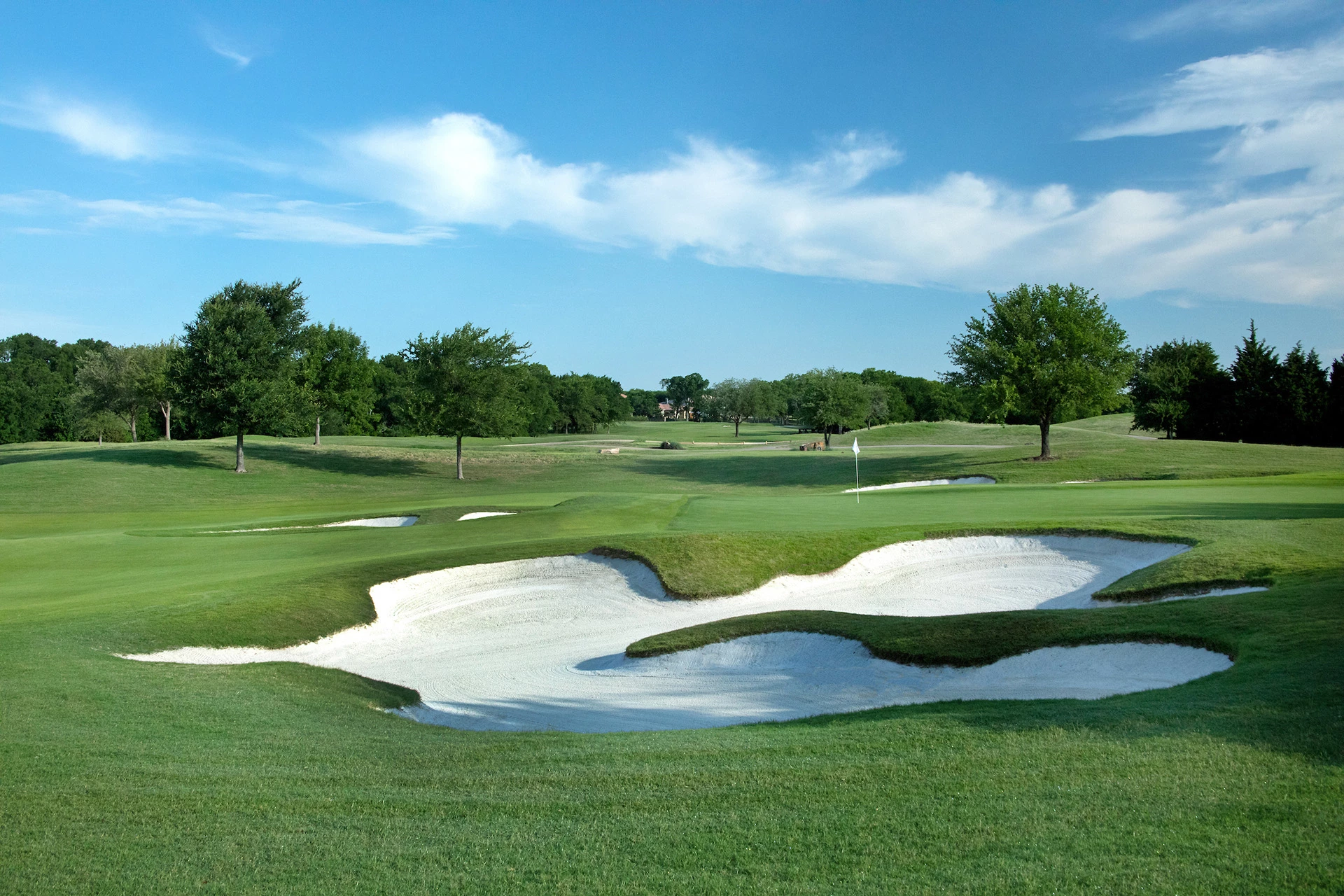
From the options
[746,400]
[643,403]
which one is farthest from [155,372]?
[643,403]

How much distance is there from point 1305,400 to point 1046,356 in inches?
1032

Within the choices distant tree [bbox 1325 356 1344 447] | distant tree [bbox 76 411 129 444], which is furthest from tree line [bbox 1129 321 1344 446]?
distant tree [bbox 76 411 129 444]

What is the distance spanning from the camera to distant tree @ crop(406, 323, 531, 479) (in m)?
47.8

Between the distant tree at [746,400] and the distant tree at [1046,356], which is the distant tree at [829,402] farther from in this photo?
the distant tree at [746,400]

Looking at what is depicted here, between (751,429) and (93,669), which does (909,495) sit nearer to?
(93,669)

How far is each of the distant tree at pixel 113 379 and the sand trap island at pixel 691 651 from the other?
187 feet

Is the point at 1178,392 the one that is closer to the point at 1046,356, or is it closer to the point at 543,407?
the point at 1046,356

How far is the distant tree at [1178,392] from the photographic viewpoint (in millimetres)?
64562

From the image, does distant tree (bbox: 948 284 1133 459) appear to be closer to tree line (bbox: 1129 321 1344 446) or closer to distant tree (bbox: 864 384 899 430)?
tree line (bbox: 1129 321 1344 446)

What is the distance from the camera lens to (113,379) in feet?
218

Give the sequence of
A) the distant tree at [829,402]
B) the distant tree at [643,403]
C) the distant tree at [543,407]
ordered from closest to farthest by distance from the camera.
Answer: the distant tree at [829,402]
the distant tree at [543,407]
the distant tree at [643,403]

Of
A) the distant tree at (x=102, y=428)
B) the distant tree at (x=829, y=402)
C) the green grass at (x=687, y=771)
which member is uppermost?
the distant tree at (x=829, y=402)

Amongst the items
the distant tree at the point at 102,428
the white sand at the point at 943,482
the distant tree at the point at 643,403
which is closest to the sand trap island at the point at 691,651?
the white sand at the point at 943,482

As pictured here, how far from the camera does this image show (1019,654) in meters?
10.7
